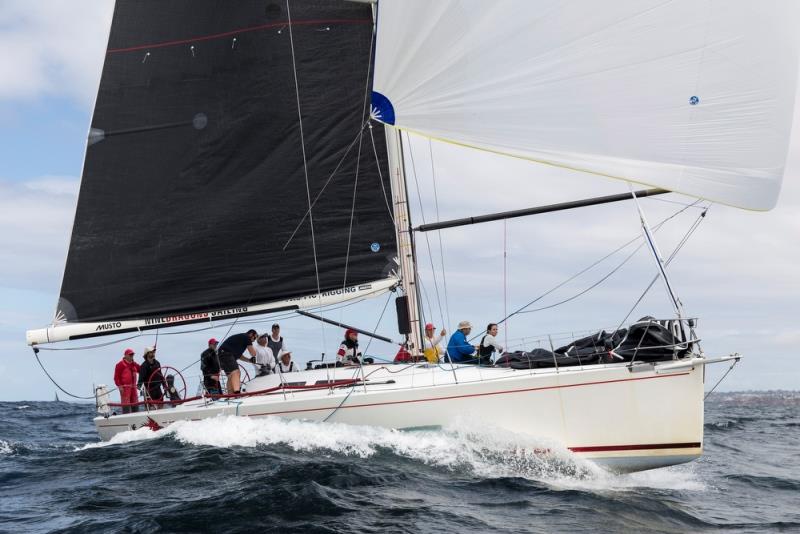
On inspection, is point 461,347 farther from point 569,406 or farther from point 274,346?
point 274,346

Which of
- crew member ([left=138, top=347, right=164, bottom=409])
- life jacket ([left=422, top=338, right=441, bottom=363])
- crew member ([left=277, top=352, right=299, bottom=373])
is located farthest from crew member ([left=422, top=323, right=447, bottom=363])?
crew member ([left=138, top=347, right=164, bottom=409])

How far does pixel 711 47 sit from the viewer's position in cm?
997

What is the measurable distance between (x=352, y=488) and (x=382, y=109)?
4.91 meters

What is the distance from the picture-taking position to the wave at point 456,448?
9914 mm

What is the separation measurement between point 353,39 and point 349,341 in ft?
16.4

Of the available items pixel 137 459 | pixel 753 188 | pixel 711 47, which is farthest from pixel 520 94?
pixel 137 459

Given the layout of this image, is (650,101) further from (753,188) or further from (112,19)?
(112,19)

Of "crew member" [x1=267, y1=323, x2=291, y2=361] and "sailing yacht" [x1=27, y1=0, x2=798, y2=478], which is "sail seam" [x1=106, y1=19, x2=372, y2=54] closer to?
"sailing yacht" [x1=27, y1=0, x2=798, y2=478]

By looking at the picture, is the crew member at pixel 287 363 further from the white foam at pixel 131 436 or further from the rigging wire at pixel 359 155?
the white foam at pixel 131 436

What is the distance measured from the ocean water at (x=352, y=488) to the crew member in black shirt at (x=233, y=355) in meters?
1.02

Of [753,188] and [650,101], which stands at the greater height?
[650,101]

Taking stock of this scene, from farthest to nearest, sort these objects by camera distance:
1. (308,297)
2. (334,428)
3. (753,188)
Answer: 1. (308,297)
2. (334,428)
3. (753,188)

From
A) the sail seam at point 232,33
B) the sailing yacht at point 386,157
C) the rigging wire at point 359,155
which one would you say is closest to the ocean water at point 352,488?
the sailing yacht at point 386,157

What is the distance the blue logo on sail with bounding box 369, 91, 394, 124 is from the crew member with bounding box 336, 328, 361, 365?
13.4ft
